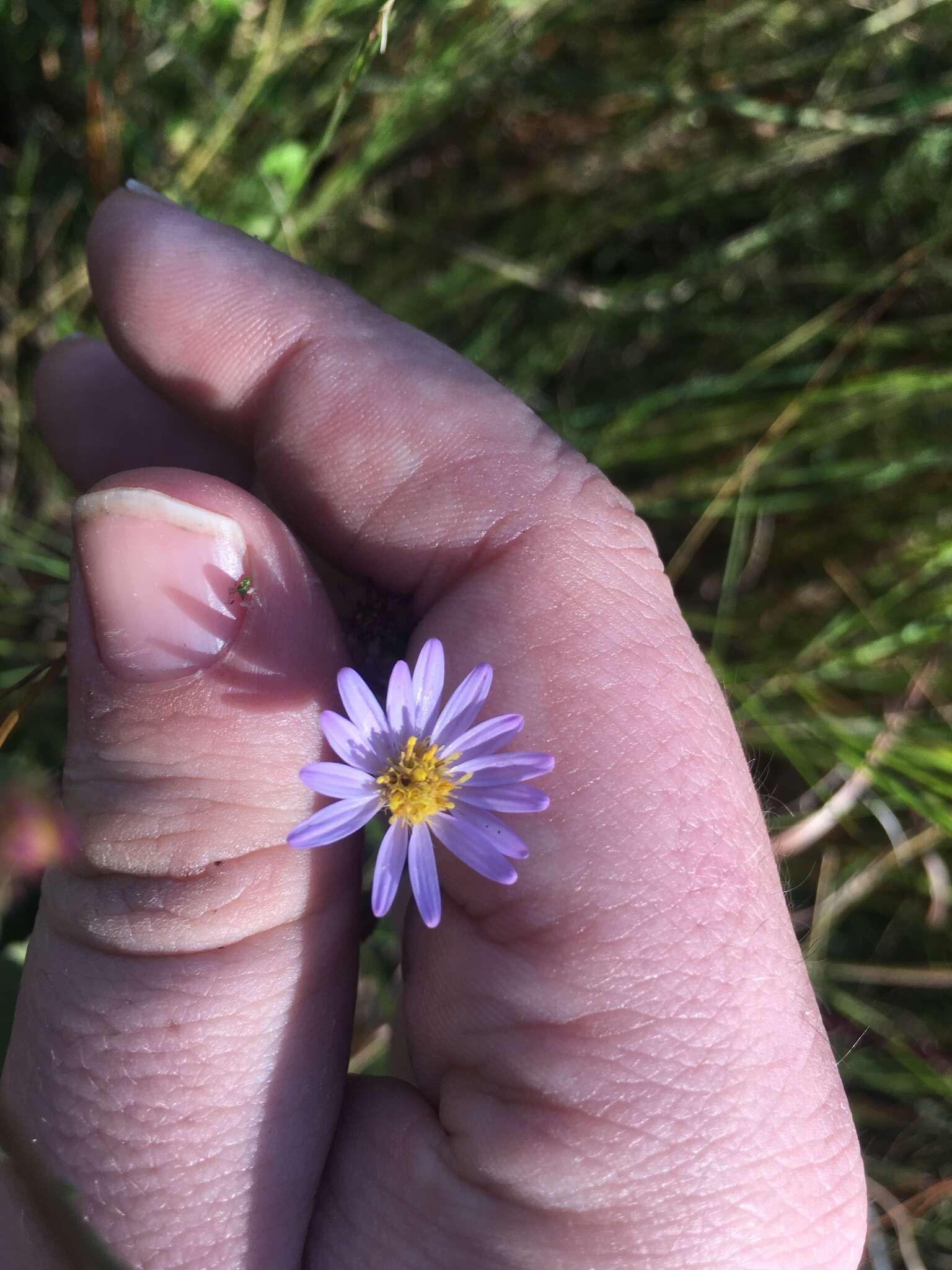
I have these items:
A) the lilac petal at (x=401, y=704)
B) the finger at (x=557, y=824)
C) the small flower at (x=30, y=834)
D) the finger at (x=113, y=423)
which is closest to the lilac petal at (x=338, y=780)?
the lilac petal at (x=401, y=704)

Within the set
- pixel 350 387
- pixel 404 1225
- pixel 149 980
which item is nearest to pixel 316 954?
pixel 149 980

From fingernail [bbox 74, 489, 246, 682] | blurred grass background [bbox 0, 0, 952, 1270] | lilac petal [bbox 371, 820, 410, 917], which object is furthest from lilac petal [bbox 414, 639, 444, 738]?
blurred grass background [bbox 0, 0, 952, 1270]

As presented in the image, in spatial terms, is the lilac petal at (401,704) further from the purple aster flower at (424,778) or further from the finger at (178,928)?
the finger at (178,928)

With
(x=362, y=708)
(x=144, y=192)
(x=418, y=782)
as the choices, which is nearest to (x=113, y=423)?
(x=144, y=192)

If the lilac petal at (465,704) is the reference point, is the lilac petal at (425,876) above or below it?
below

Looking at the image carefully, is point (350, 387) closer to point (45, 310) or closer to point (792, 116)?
point (45, 310)

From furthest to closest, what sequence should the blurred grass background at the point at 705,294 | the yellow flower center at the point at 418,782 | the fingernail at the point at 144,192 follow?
the blurred grass background at the point at 705,294 → the fingernail at the point at 144,192 → the yellow flower center at the point at 418,782
